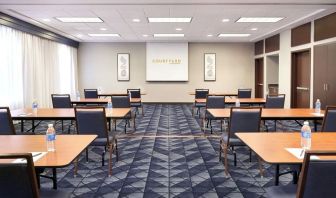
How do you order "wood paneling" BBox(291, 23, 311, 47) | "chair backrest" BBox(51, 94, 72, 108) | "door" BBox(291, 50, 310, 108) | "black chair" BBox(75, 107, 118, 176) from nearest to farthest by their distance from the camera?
"black chair" BBox(75, 107, 118, 176) < "chair backrest" BBox(51, 94, 72, 108) < "wood paneling" BBox(291, 23, 311, 47) < "door" BBox(291, 50, 310, 108)

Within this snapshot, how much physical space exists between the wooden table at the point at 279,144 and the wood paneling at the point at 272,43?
9017 millimetres

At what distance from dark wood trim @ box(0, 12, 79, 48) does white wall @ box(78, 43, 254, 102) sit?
198 cm

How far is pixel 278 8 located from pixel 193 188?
5.01 metres

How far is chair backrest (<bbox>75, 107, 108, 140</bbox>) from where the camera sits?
4.12 metres

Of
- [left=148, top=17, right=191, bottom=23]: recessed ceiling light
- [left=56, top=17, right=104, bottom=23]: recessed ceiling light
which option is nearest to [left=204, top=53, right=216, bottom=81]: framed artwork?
[left=148, top=17, right=191, bottom=23]: recessed ceiling light

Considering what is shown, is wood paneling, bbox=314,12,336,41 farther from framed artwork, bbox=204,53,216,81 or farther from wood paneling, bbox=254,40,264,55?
framed artwork, bbox=204,53,216,81

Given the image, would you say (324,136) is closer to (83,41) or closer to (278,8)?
(278,8)

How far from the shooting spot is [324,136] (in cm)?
309

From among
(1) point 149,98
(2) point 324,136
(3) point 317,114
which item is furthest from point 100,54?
(2) point 324,136

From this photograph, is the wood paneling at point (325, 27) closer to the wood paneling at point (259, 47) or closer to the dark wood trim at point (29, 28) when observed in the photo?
the wood paneling at point (259, 47)

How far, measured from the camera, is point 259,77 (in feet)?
47.6

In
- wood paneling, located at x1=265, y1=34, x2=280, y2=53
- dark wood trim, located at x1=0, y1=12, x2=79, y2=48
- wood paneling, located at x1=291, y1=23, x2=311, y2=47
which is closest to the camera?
dark wood trim, located at x1=0, y1=12, x2=79, y2=48

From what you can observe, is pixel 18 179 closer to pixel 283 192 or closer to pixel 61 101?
pixel 283 192

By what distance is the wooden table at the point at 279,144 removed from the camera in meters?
2.17
